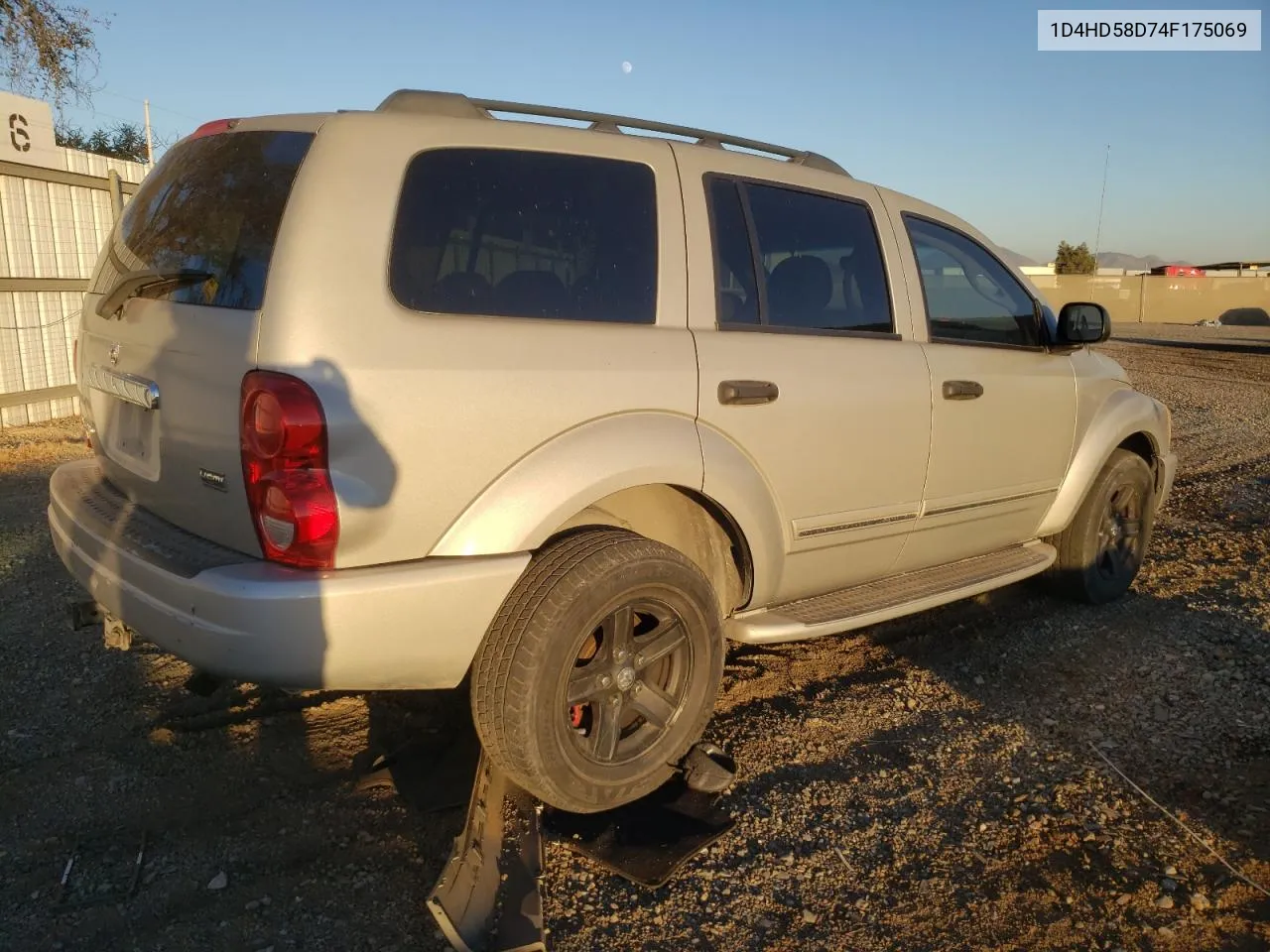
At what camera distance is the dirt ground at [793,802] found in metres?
2.55

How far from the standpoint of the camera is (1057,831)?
299cm

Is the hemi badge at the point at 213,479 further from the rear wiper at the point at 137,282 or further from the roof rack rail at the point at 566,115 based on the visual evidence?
the roof rack rail at the point at 566,115

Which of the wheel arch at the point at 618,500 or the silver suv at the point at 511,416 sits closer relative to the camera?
the silver suv at the point at 511,416

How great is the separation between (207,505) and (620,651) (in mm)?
1263

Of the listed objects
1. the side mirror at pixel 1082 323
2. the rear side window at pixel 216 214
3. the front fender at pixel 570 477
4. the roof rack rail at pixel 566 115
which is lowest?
the front fender at pixel 570 477

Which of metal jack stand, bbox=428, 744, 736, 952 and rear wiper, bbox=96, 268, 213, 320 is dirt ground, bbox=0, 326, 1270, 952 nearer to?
metal jack stand, bbox=428, 744, 736, 952

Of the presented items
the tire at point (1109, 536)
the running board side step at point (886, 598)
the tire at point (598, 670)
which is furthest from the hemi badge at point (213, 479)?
the tire at point (1109, 536)

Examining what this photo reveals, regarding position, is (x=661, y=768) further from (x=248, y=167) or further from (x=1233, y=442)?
(x=1233, y=442)

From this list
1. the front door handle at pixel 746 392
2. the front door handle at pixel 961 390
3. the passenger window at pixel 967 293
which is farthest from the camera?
the passenger window at pixel 967 293

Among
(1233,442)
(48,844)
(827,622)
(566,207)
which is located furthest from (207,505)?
(1233,442)

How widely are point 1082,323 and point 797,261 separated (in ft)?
5.40

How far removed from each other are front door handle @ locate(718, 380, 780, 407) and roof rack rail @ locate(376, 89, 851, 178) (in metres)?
0.94

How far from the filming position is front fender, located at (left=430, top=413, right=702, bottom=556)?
2650 millimetres

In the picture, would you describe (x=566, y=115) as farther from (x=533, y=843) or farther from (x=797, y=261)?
(x=533, y=843)
